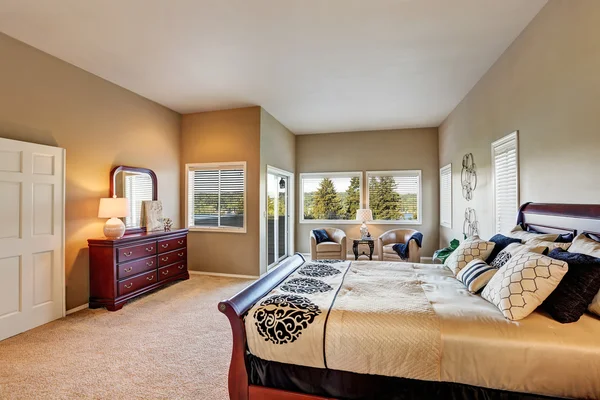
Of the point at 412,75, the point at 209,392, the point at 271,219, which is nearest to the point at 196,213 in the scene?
the point at 271,219

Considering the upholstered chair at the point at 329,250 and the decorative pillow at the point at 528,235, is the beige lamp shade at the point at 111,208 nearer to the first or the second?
the upholstered chair at the point at 329,250

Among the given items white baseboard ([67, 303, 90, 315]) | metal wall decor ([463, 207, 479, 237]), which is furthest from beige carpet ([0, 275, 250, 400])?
metal wall decor ([463, 207, 479, 237])

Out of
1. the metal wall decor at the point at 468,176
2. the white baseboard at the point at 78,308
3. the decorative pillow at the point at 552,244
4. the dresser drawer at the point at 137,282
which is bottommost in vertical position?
the white baseboard at the point at 78,308

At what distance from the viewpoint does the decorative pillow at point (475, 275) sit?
6.84 ft

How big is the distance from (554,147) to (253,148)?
4012mm

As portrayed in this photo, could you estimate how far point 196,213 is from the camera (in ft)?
18.1

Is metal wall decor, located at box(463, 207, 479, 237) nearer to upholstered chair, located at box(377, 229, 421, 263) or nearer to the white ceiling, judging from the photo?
upholstered chair, located at box(377, 229, 421, 263)

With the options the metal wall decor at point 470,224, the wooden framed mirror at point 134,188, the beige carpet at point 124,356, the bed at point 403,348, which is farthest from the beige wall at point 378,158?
the bed at point 403,348

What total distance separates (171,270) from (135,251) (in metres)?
0.79

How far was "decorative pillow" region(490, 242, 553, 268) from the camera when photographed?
1.99 metres

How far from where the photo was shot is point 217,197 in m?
5.38

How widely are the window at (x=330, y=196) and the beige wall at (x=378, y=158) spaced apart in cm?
15

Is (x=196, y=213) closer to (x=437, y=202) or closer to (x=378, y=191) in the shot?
(x=378, y=191)

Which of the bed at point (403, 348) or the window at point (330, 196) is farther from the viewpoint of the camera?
the window at point (330, 196)
